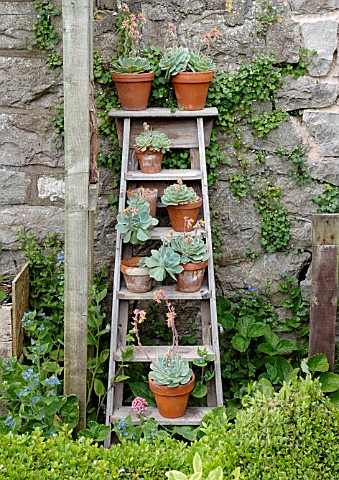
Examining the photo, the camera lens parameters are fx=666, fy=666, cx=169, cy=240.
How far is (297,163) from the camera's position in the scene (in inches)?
144

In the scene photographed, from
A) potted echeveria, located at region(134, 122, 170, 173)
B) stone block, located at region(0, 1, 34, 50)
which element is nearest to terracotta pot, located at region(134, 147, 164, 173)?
potted echeveria, located at region(134, 122, 170, 173)

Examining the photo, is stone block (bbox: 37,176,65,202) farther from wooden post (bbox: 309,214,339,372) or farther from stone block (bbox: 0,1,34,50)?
wooden post (bbox: 309,214,339,372)

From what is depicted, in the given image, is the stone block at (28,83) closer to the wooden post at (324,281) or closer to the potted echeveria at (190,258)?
the potted echeveria at (190,258)

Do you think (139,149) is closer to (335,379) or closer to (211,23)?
(211,23)

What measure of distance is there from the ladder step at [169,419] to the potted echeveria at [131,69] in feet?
5.05

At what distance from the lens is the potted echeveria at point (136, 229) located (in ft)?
10.7

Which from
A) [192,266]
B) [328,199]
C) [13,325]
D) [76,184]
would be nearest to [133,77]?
[76,184]

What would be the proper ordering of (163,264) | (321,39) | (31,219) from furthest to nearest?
(31,219) < (321,39) < (163,264)

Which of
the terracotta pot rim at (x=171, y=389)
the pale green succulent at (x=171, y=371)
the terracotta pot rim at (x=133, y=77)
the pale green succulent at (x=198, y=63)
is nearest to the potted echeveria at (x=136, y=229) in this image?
the pale green succulent at (x=171, y=371)

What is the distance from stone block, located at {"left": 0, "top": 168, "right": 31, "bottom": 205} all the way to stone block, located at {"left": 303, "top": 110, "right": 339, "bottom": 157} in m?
1.57

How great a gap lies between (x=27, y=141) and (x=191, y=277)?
1.18 meters

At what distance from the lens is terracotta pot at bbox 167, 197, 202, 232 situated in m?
3.35

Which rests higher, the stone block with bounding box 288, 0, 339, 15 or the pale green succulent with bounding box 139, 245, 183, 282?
the stone block with bounding box 288, 0, 339, 15

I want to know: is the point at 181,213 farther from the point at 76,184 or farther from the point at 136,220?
the point at 76,184
